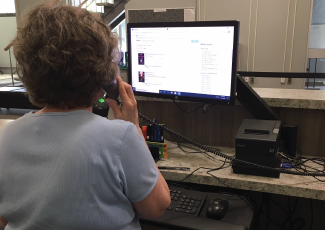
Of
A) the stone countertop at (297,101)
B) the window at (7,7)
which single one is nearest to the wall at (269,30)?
the stone countertop at (297,101)

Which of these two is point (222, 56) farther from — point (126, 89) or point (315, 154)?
point (315, 154)

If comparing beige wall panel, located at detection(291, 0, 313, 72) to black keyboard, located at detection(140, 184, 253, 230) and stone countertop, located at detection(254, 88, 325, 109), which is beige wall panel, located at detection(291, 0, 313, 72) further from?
black keyboard, located at detection(140, 184, 253, 230)

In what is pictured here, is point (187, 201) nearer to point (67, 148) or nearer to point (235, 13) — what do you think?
point (67, 148)

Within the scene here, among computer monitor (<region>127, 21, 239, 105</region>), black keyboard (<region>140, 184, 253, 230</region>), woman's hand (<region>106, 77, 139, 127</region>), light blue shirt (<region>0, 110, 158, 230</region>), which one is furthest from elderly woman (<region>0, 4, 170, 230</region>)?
computer monitor (<region>127, 21, 239, 105</region>)

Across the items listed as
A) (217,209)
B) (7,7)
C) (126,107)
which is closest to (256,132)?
(217,209)

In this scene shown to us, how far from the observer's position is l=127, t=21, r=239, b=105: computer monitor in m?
1.10

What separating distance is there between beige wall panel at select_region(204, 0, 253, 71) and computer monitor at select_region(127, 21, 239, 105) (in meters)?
2.09

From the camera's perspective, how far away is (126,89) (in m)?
0.90

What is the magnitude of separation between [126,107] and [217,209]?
42cm

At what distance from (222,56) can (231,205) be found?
1.70ft

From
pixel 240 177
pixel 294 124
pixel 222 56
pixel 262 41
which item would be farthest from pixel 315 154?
pixel 262 41

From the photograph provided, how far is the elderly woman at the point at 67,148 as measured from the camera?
23.6 inches

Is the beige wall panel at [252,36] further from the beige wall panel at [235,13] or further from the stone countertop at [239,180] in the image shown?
the stone countertop at [239,180]

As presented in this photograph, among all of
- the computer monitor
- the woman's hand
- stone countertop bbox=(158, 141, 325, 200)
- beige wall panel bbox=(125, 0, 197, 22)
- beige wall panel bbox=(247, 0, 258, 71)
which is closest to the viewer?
the woman's hand
